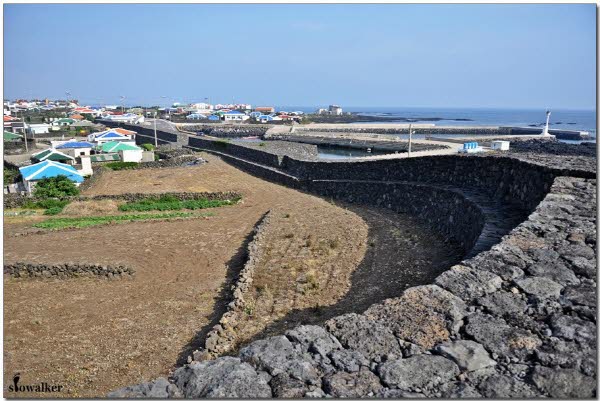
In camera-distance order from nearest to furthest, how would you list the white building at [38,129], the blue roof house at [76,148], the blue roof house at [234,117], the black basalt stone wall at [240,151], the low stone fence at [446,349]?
the low stone fence at [446,349] < the black basalt stone wall at [240,151] < the blue roof house at [76,148] < the white building at [38,129] < the blue roof house at [234,117]

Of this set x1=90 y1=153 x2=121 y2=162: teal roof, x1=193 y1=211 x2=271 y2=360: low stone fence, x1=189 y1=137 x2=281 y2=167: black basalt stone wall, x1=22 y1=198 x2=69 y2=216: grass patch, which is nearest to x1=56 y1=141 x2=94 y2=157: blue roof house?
x1=90 y1=153 x2=121 y2=162: teal roof

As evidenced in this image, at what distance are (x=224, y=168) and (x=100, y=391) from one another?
75.0 feet

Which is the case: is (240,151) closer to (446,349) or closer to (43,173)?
(43,173)

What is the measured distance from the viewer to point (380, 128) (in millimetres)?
75688

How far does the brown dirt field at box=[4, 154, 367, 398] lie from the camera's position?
6230mm

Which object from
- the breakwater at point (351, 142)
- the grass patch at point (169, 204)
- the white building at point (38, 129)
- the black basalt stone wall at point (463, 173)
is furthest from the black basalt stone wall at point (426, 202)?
the white building at point (38, 129)

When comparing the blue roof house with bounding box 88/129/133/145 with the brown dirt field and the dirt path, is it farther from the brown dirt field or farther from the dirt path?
the dirt path

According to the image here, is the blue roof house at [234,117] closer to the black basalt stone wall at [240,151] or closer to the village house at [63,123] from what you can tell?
the village house at [63,123]

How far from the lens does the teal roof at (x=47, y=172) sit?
22.2 m

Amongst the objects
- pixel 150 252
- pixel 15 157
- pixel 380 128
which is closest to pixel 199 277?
pixel 150 252

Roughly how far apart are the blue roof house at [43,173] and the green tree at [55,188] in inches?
20.7

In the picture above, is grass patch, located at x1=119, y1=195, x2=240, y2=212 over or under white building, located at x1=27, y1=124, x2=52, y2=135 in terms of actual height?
under

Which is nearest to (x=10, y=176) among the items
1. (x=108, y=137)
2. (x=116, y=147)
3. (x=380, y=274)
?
(x=116, y=147)

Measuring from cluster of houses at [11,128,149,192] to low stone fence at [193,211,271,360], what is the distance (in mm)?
17407
